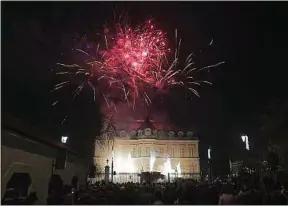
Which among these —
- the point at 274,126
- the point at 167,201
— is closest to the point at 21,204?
the point at 167,201

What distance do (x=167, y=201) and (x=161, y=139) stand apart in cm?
7180

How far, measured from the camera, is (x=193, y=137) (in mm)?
84375

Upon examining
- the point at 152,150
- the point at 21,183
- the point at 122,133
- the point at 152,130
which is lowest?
the point at 21,183

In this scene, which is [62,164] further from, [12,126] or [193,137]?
[193,137]

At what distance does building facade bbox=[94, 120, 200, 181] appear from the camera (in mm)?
77375

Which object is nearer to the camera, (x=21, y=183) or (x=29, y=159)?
(x=29, y=159)

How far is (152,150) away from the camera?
79.9m

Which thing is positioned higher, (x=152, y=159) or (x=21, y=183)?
(x=152, y=159)

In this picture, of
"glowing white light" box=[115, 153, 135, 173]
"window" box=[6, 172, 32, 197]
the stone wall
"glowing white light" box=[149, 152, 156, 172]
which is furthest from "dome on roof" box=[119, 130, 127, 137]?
"window" box=[6, 172, 32, 197]

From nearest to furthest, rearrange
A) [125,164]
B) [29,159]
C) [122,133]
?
[29,159] → [125,164] → [122,133]

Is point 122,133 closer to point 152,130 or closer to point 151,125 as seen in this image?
point 152,130

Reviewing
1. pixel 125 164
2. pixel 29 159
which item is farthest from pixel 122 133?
pixel 29 159

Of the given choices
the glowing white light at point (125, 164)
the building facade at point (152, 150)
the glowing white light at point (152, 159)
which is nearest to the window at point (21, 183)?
the building facade at point (152, 150)

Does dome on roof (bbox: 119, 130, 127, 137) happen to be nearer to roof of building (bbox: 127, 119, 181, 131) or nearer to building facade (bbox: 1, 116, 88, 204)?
roof of building (bbox: 127, 119, 181, 131)
